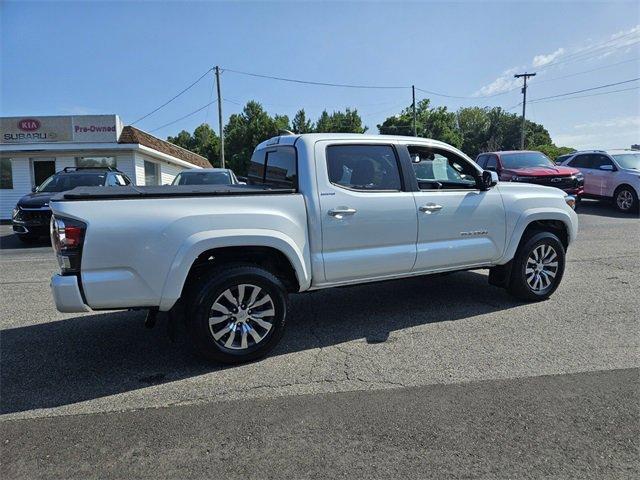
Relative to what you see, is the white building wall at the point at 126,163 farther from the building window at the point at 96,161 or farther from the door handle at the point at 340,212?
the door handle at the point at 340,212

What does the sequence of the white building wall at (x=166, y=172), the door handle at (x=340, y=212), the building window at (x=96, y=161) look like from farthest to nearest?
the white building wall at (x=166, y=172), the building window at (x=96, y=161), the door handle at (x=340, y=212)

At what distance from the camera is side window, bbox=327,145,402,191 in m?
4.61

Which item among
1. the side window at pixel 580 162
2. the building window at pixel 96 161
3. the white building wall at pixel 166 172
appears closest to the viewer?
the side window at pixel 580 162

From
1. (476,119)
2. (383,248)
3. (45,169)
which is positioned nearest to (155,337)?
(383,248)

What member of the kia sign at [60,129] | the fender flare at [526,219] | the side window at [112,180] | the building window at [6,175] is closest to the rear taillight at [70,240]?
the fender flare at [526,219]

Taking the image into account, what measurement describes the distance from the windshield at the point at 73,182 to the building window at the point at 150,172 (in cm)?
1027

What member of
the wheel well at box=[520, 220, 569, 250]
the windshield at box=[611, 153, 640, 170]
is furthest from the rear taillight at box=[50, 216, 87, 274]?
the windshield at box=[611, 153, 640, 170]

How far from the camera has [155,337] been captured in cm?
478

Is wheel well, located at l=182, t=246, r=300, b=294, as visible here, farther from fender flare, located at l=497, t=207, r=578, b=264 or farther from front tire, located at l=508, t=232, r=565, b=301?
front tire, located at l=508, t=232, r=565, b=301

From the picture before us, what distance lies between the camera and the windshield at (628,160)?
14221 mm

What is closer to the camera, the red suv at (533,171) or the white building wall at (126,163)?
the red suv at (533,171)

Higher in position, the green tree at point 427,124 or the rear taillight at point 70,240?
the green tree at point 427,124

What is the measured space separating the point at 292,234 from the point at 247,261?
1.61 feet

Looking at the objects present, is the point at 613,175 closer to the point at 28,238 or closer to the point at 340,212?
the point at 340,212
